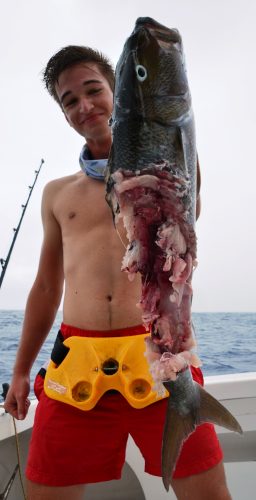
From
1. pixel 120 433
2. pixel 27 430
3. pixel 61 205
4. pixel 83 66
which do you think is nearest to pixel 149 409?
pixel 120 433

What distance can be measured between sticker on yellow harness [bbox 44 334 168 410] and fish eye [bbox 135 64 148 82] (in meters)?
1.12

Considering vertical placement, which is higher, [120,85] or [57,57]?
[57,57]

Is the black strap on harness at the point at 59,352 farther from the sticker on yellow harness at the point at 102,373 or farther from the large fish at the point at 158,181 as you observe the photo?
the large fish at the point at 158,181

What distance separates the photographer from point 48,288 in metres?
2.42

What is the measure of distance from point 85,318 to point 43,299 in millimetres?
493

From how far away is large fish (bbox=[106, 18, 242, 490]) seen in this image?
115cm

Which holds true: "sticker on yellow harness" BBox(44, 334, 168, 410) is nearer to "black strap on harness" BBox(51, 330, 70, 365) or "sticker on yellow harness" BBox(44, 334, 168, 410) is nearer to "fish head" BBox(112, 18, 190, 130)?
"black strap on harness" BBox(51, 330, 70, 365)

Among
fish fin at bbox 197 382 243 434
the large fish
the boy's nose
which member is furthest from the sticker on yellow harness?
the boy's nose

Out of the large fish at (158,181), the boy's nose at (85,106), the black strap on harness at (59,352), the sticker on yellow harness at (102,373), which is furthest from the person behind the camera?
the boy's nose at (85,106)

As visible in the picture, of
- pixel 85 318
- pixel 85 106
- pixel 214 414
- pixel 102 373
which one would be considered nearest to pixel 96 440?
pixel 102 373

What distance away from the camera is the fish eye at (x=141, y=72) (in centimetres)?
118

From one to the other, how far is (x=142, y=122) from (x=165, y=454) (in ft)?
3.47

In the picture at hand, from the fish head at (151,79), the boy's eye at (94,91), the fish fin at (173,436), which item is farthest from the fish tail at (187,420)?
the boy's eye at (94,91)

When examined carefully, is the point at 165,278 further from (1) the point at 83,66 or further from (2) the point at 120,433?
(1) the point at 83,66
